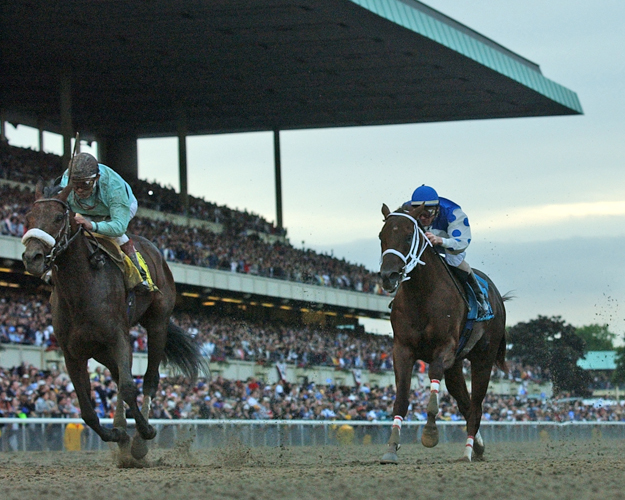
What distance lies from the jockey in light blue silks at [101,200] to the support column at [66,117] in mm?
22901

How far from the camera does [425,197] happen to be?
890cm

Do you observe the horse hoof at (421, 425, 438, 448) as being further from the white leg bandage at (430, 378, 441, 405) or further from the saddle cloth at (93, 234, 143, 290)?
the saddle cloth at (93, 234, 143, 290)

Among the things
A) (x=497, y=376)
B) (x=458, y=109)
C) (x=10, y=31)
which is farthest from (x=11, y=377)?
(x=458, y=109)

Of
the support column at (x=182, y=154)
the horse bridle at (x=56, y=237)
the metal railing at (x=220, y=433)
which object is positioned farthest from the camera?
the support column at (x=182, y=154)

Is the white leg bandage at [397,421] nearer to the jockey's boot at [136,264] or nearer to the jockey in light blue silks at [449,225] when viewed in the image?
the jockey in light blue silks at [449,225]

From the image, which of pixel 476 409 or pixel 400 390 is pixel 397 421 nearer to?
pixel 400 390

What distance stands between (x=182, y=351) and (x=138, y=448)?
2.00 metres

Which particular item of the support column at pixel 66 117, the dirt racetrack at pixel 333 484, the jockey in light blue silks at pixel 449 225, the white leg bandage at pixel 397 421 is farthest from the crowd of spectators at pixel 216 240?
the dirt racetrack at pixel 333 484

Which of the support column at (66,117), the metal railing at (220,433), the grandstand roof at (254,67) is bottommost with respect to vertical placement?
the metal railing at (220,433)

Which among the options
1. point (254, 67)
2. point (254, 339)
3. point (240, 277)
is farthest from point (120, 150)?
point (254, 339)

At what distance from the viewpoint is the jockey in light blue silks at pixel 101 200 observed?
7906 mm

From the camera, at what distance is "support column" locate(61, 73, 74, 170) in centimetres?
3160

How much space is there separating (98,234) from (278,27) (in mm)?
22158

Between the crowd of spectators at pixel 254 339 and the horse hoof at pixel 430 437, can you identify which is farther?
the crowd of spectators at pixel 254 339
